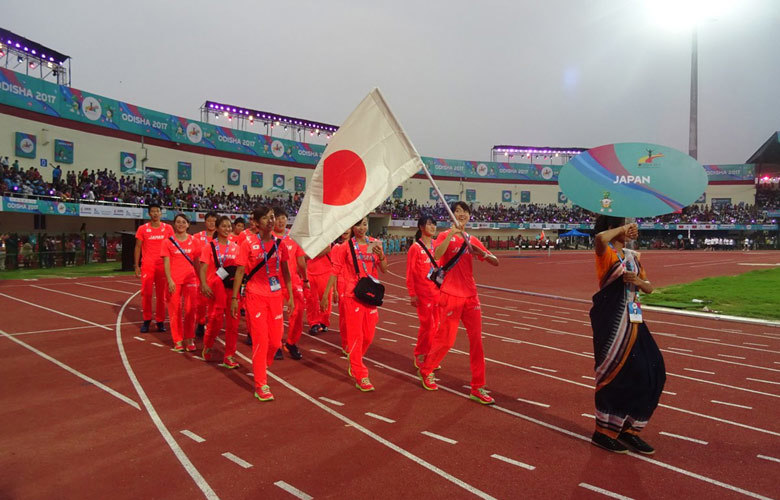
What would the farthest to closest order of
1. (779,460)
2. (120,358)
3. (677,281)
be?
(677,281), (120,358), (779,460)

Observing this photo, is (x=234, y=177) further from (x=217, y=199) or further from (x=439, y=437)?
(x=439, y=437)

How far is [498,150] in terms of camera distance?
64250 millimetres

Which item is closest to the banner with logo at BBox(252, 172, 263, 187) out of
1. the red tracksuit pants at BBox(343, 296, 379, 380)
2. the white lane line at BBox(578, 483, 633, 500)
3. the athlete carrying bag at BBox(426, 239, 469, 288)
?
the red tracksuit pants at BBox(343, 296, 379, 380)

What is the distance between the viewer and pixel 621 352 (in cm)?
373

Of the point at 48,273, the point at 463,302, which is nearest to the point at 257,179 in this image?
the point at 48,273

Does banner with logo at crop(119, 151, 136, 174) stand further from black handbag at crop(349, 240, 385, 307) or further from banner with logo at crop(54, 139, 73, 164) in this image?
black handbag at crop(349, 240, 385, 307)

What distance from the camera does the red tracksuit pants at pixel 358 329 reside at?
17.1ft

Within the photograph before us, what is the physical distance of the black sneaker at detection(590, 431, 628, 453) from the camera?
374 centimetres

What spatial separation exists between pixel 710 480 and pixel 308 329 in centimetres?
654

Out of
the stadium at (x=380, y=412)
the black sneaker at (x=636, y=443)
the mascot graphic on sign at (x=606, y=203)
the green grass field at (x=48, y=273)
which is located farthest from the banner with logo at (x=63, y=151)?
the black sneaker at (x=636, y=443)

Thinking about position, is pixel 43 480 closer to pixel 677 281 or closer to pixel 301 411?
pixel 301 411

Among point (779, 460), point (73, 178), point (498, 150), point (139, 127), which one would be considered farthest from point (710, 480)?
point (498, 150)

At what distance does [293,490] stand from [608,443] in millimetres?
2425

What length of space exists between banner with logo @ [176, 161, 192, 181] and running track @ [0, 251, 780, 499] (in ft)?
98.0
